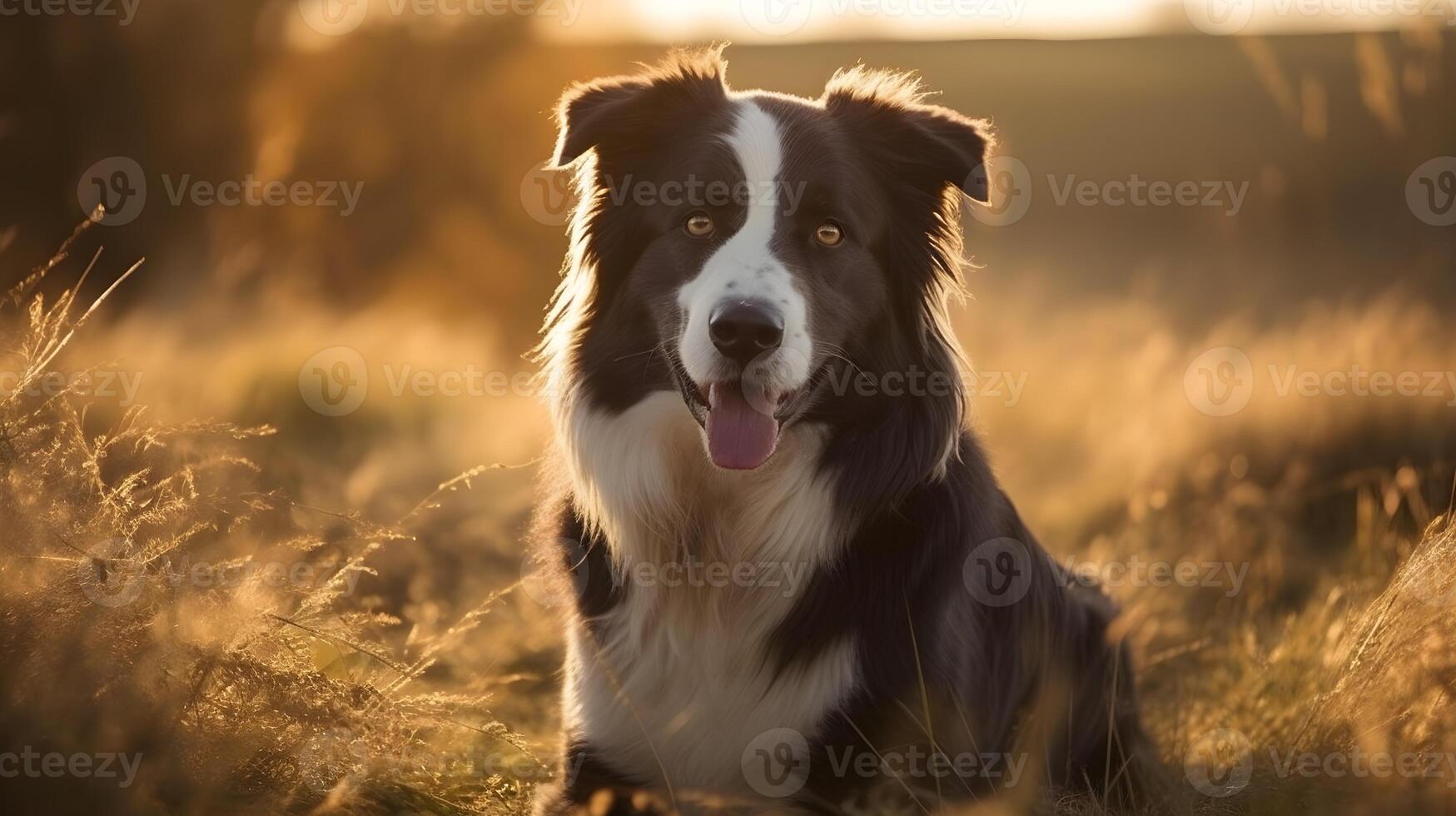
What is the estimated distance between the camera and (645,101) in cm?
400

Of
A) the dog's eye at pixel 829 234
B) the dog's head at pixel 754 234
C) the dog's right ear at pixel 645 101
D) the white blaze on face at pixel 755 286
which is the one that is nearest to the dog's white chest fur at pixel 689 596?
the dog's head at pixel 754 234

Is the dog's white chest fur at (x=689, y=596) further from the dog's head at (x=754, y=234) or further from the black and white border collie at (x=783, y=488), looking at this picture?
the dog's head at (x=754, y=234)

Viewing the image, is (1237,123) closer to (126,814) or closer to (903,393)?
(903,393)

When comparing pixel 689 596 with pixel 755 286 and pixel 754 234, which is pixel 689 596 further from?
pixel 754 234

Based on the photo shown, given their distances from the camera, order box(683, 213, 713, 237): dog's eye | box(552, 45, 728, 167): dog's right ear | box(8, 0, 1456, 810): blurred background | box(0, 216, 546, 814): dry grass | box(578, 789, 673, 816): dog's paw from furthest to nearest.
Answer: box(8, 0, 1456, 810): blurred background, box(552, 45, 728, 167): dog's right ear, box(683, 213, 713, 237): dog's eye, box(578, 789, 673, 816): dog's paw, box(0, 216, 546, 814): dry grass

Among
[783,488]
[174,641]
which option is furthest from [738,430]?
[174,641]

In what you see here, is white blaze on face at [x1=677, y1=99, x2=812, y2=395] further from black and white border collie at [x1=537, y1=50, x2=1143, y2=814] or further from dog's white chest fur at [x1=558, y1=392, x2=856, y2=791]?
dog's white chest fur at [x1=558, y1=392, x2=856, y2=791]

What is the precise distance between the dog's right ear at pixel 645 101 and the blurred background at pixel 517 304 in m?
1.18

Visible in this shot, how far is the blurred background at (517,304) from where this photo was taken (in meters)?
5.67

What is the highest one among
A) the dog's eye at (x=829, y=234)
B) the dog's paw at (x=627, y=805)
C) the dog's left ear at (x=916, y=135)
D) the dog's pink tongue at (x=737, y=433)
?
the dog's left ear at (x=916, y=135)

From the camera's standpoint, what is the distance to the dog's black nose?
3.34 meters

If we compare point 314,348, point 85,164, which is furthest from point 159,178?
point 314,348

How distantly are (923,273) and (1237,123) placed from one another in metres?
22.7

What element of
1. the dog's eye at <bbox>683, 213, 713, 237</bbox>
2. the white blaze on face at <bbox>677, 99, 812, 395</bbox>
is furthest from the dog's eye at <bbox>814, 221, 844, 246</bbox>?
the dog's eye at <bbox>683, 213, 713, 237</bbox>
